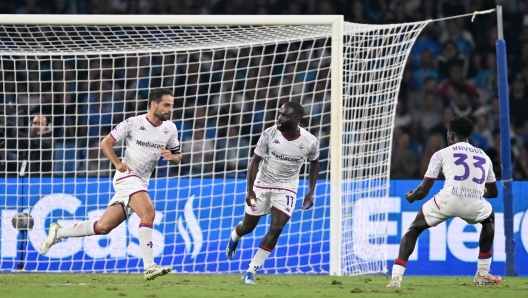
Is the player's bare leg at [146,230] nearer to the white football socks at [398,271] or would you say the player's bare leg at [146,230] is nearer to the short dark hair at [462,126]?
the white football socks at [398,271]

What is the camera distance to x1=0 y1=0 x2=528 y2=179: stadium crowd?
596 inches

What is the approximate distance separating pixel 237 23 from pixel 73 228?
3303mm

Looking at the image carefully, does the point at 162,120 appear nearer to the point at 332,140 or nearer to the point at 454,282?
the point at 332,140

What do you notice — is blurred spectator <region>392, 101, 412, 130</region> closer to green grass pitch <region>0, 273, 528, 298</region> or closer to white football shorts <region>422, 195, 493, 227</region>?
green grass pitch <region>0, 273, 528, 298</region>

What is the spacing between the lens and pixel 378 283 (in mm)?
10109

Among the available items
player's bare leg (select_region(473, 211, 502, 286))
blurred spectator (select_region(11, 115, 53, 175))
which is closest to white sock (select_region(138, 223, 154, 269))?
player's bare leg (select_region(473, 211, 502, 286))

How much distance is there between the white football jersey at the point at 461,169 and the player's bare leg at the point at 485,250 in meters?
0.42

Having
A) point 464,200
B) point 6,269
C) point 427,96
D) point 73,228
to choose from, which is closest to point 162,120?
point 73,228

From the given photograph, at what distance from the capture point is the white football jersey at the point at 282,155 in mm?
10281

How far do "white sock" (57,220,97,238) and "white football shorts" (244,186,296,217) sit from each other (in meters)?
1.80

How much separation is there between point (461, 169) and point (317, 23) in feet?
10.7

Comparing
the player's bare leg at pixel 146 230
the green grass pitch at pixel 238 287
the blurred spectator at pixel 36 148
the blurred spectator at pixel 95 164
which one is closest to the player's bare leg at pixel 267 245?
the green grass pitch at pixel 238 287

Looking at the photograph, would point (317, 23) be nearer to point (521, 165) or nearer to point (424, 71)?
point (424, 71)

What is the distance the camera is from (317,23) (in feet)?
38.0
